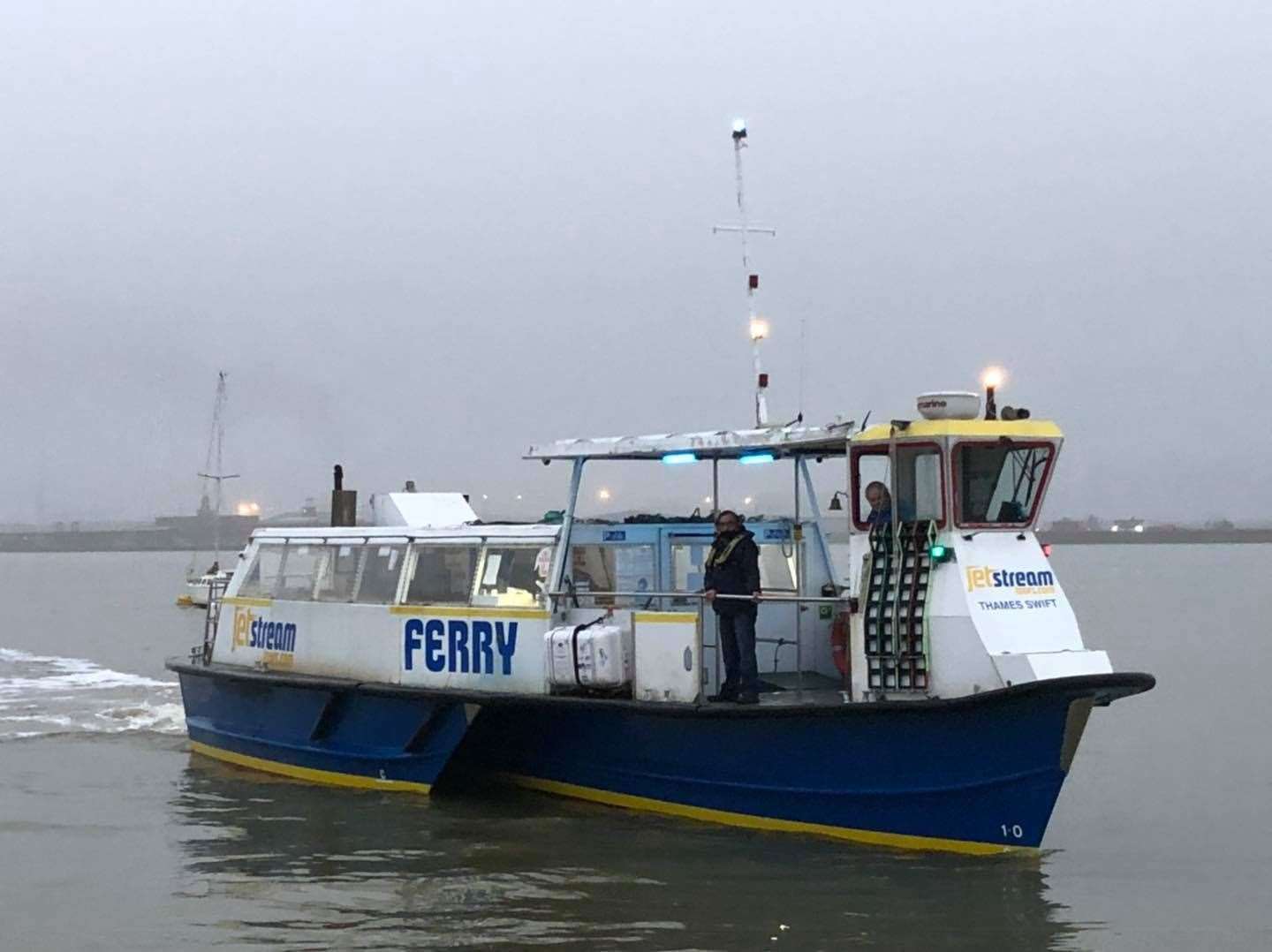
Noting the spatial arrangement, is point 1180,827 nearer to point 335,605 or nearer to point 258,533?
point 335,605

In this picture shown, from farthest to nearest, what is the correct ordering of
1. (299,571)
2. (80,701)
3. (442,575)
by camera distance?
1. (80,701)
2. (299,571)
3. (442,575)

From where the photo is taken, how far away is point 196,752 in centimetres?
1595

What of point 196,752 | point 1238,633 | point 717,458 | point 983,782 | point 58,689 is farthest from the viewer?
point 1238,633

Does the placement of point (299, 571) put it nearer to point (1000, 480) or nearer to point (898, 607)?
point (898, 607)

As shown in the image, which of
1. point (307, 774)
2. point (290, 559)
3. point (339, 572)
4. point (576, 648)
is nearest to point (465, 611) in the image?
point (576, 648)

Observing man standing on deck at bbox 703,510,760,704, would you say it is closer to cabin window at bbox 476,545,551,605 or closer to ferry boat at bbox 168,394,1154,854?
ferry boat at bbox 168,394,1154,854

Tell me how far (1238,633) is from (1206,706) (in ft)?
53.8

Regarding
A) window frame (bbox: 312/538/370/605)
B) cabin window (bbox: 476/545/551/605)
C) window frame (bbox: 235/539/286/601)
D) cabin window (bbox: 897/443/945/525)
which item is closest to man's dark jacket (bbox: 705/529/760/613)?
cabin window (bbox: 897/443/945/525)

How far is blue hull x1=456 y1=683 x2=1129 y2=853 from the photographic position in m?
9.94

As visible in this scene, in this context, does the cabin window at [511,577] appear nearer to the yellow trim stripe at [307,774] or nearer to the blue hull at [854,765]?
the blue hull at [854,765]

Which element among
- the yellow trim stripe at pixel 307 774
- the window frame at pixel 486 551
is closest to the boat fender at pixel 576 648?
the window frame at pixel 486 551

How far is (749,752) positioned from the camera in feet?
36.4

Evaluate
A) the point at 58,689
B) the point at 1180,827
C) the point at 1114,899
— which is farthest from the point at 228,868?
the point at 58,689

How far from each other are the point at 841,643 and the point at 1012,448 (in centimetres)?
205
